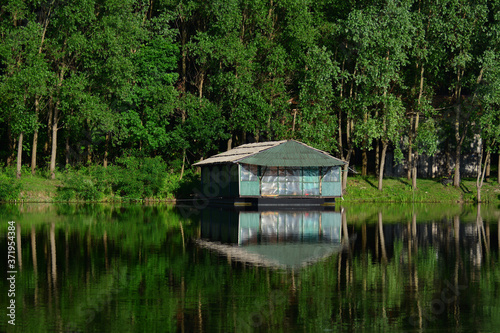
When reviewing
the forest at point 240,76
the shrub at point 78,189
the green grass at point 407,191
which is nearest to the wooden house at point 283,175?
the forest at point 240,76

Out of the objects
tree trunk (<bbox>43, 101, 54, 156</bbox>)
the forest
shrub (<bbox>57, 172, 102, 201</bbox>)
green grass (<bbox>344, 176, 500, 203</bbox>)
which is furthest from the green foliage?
green grass (<bbox>344, 176, 500, 203</bbox>)

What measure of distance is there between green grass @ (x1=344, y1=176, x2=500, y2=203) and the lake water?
2767cm

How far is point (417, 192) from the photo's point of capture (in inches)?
2288

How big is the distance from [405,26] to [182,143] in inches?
842

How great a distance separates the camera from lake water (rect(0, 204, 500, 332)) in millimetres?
11855

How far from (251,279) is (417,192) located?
44.7 m

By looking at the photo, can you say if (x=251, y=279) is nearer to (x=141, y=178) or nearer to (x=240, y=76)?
(x=141, y=178)

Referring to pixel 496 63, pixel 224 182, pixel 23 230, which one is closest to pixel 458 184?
pixel 496 63

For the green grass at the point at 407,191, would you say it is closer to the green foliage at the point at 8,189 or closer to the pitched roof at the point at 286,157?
the green foliage at the point at 8,189

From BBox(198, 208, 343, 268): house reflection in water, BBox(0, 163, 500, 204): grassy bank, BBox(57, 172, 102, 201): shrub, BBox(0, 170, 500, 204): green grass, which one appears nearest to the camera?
BBox(198, 208, 343, 268): house reflection in water

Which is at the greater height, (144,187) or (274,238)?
(144,187)

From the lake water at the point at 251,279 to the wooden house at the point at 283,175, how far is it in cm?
1792

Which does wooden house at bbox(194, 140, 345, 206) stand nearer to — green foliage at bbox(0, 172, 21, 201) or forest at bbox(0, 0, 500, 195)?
forest at bbox(0, 0, 500, 195)

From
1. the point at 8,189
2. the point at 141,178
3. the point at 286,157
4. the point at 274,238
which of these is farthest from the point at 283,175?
the point at 274,238
